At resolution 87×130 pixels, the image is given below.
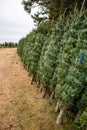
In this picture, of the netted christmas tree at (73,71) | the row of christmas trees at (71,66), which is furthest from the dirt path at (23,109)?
the netted christmas tree at (73,71)

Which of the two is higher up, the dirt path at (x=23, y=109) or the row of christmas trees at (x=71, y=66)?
the row of christmas trees at (x=71, y=66)

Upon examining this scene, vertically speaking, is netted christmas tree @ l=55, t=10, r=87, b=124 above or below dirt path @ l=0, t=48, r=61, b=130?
above

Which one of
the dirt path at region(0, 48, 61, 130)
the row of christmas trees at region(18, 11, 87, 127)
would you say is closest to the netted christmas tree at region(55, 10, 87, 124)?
the row of christmas trees at region(18, 11, 87, 127)

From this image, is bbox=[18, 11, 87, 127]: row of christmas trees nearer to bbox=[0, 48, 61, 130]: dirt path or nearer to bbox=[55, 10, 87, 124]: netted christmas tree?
bbox=[55, 10, 87, 124]: netted christmas tree

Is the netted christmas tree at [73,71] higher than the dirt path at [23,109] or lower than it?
higher

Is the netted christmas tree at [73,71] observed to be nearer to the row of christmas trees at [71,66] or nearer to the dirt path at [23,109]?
the row of christmas trees at [71,66]

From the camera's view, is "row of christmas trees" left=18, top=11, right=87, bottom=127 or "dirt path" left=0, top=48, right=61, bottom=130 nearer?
"row of christmas trees" left=18, top=11, right=87, bottom=127

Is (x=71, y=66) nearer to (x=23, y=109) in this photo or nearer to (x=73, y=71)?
(x=73, y=71)

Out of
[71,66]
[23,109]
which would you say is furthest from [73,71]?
[23,109]

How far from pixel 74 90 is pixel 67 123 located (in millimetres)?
1845

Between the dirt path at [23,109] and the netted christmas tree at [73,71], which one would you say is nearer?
the netted christmas tree at [73,71]

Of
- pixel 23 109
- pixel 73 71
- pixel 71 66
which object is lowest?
pixel 23 109

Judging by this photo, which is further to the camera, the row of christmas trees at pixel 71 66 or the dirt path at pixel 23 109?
the dirt path at pixel 23 109

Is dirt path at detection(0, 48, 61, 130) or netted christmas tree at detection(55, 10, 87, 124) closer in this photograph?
netted christmas tree at detection(55, 10, 87, 124)
